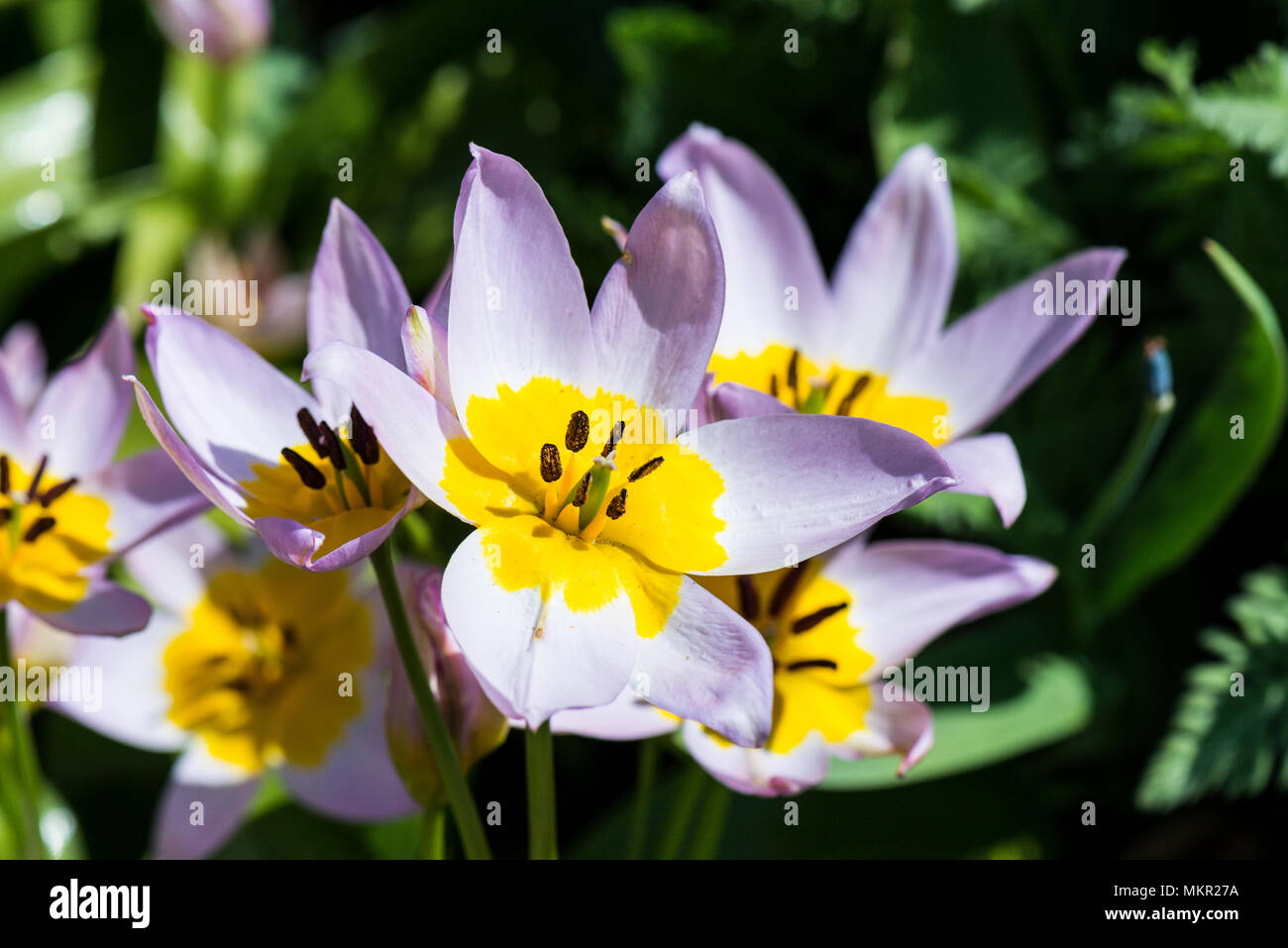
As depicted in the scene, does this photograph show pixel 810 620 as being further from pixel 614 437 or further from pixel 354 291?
pixel 354 291

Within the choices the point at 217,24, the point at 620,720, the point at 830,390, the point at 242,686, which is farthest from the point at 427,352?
the point at 217,24

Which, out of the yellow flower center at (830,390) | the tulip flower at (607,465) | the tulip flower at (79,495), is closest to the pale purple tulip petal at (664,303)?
the tulip flower at (607,465)

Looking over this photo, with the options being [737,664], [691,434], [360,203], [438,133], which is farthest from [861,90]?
[737,664]

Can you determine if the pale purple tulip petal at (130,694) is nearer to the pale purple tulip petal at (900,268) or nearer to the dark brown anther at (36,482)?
the dark brown anther at (36,482)

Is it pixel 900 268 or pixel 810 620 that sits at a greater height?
pixel 900 268

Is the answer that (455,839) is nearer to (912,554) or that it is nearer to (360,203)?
(912,554)

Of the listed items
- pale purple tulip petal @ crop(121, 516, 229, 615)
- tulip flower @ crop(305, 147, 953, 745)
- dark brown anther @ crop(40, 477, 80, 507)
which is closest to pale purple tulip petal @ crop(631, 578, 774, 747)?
tulip flower @ crop(305, 147, 953, 745)
